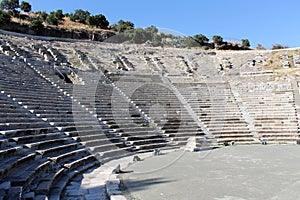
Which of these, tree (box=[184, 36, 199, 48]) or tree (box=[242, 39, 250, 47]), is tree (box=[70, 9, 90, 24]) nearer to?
tree (box=[184, 36, 199, 48])

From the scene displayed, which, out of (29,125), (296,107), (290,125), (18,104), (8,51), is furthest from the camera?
(8,51)

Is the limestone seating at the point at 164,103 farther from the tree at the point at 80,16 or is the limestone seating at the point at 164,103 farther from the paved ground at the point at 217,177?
the tree at the point at 80,16

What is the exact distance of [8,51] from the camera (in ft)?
59.5

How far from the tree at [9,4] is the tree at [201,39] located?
81.4 feet

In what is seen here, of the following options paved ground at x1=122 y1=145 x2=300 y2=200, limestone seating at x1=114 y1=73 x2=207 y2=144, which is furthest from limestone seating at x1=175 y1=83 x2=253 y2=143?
paved ground at x1=122 y1=145 x2=300 y2=200

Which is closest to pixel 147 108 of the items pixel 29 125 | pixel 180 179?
pixel 29 125

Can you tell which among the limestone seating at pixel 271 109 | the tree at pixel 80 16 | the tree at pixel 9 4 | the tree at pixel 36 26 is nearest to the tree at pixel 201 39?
the tree at pixel 80 16

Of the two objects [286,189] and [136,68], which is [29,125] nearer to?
[286,189]

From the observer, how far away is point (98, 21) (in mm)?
43250

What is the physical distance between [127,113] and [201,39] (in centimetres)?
3210

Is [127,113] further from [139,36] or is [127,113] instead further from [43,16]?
[43,16]

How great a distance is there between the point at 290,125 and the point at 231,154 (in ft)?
20.3

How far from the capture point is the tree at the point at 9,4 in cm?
4159

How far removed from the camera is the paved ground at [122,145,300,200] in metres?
5.82
